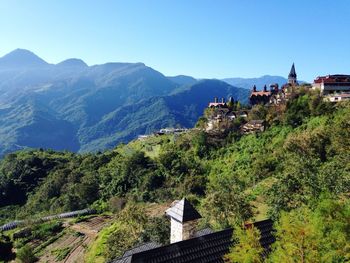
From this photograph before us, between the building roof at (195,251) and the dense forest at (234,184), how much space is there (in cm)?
119

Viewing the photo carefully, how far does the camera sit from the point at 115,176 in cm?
6122

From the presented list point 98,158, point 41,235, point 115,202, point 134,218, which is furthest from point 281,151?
point 98,158

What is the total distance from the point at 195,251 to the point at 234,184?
19610mm

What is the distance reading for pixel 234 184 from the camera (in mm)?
35219

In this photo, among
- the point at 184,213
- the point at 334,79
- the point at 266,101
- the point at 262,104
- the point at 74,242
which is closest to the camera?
the point at 184,213

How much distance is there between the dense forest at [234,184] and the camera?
1284cm

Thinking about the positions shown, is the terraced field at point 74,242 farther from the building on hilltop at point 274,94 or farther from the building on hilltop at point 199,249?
the building on hilltop at point 274,94

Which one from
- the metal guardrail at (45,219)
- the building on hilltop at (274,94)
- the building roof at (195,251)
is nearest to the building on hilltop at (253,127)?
the building on hilltop at (274,94)

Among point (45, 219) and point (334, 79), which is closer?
point (45, 219)

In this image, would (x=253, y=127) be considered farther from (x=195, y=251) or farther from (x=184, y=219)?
(x=195, y=251)

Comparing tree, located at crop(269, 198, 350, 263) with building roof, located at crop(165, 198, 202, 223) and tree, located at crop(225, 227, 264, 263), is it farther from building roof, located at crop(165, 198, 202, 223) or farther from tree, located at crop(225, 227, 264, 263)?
building roof, located at crop(165, 198, 202, 223)

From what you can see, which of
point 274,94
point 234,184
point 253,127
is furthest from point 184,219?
point 274,94

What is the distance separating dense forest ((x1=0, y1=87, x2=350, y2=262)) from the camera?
42.1 feet

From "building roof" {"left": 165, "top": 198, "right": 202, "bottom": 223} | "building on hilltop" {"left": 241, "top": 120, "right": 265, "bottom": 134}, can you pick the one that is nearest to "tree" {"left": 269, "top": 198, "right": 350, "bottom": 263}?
"building roof" {"left": 165, "top": 198, "right": 202, "bottom": 223}
